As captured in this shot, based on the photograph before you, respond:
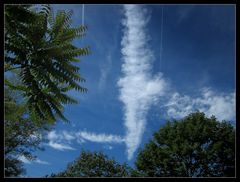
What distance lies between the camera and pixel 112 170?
44.1m

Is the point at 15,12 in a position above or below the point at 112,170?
above

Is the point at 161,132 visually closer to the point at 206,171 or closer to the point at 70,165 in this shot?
the point at 206,171

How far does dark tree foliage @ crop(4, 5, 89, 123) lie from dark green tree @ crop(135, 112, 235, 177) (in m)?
24.7

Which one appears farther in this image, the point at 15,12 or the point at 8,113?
the point at 8,113

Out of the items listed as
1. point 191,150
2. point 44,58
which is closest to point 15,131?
point 44,58

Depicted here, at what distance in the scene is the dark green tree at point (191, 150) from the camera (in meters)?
36.7

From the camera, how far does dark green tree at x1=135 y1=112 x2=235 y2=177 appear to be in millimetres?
36688

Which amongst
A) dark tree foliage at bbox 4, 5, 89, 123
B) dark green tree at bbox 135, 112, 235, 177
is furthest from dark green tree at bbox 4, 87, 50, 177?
dark green tree at bbox 135, 112, 235, 177

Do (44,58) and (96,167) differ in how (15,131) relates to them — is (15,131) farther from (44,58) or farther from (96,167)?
(96,167)

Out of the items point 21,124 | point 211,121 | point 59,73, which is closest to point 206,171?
point 211,121

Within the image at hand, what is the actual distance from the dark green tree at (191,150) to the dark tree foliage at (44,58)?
2474 centimetres
